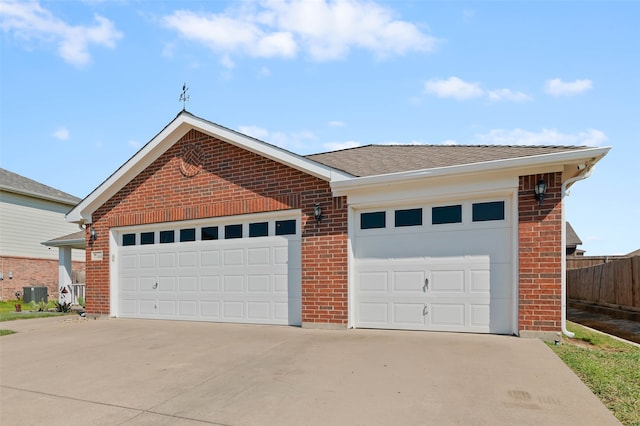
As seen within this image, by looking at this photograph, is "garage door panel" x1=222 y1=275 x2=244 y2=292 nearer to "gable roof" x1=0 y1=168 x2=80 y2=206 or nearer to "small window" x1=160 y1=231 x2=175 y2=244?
"small window" x1=160 y1=231 x2=175 y2=244

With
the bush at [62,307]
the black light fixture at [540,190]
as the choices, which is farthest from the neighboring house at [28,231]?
the black light fixture at [540,190]

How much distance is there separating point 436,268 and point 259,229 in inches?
165

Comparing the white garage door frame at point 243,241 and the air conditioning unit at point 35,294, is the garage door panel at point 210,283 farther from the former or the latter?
the air conditioning unit at point 35,294

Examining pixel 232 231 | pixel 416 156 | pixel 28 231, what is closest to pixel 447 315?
pixel 416 156

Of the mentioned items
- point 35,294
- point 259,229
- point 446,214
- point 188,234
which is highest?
point 446,214

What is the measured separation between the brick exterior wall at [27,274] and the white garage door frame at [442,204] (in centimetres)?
2042

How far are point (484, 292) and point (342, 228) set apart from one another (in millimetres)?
3015

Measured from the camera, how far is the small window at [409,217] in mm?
8438

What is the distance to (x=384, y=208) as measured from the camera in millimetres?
8773

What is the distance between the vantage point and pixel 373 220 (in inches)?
350

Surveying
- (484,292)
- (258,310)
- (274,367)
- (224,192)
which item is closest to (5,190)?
(224,192)

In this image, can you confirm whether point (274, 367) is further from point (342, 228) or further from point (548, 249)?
point (548, 249)

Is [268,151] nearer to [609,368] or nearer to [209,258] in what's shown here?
[209,258]

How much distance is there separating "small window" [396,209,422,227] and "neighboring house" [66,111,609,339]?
0.03 m
